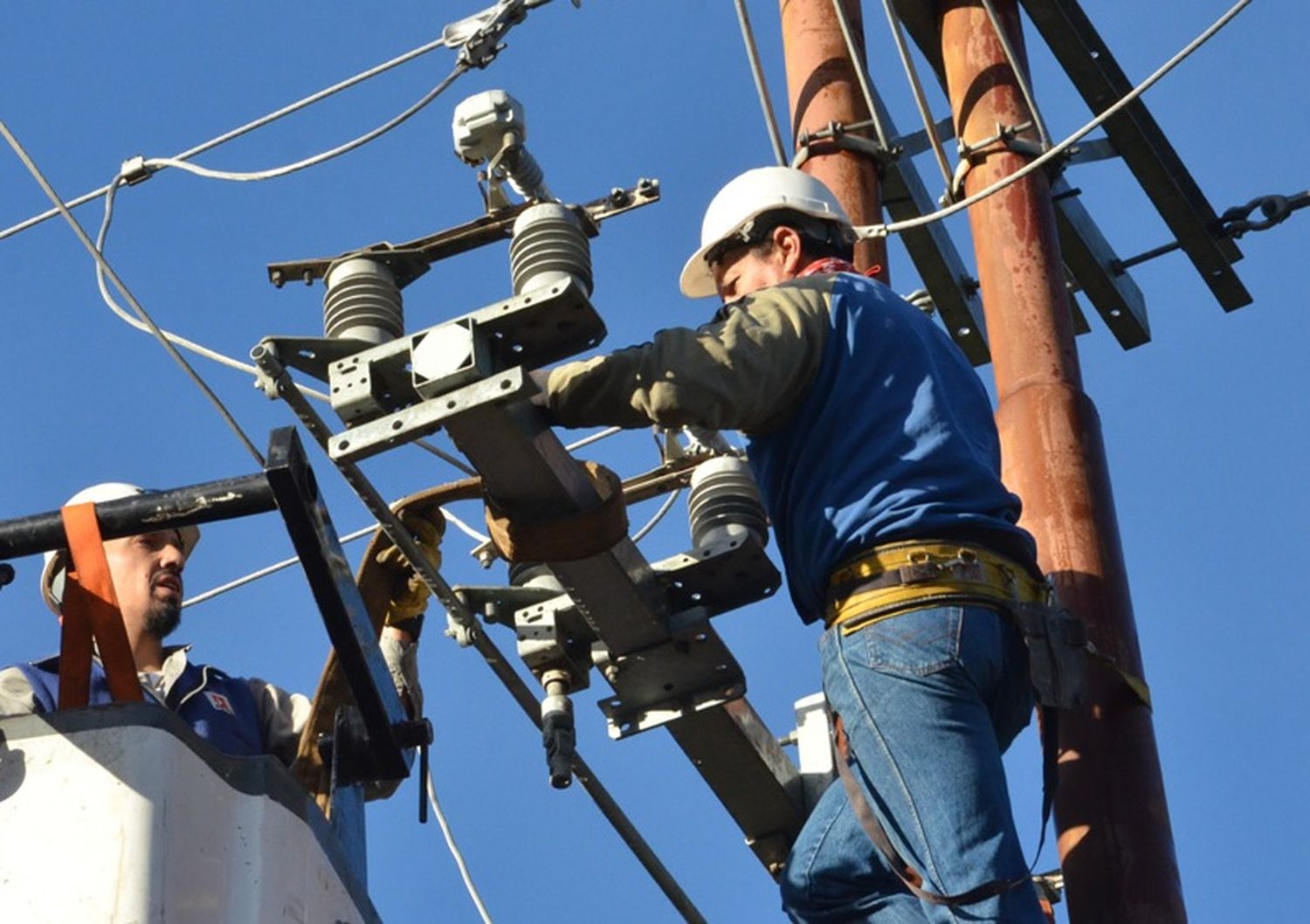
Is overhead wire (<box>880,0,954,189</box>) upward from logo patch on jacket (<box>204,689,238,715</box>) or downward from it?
upward

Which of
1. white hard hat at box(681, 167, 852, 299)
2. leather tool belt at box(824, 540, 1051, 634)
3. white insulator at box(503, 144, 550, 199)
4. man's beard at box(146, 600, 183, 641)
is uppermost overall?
white insulator at box(503, 144, 550, 199)

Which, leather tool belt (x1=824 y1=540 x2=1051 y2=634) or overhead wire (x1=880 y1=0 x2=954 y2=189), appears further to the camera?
overhead wire (x1=880 y1=0 x2=954 y2=189)

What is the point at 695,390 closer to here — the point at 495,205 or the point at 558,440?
the point at 558,440

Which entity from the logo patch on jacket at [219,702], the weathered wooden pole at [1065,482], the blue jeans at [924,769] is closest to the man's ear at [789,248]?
the blue jeans at [924,769]

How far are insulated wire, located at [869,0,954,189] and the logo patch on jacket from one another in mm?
2722

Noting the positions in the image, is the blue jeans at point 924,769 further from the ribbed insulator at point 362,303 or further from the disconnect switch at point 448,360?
the ribbed insulator at point 362,303

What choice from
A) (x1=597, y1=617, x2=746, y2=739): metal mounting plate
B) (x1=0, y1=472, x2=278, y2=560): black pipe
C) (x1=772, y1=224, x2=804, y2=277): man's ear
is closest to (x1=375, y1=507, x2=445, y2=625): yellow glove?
(x1=597, y1=617, x2=746, y2=739): metal mounting plate

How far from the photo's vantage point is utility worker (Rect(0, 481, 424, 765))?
18.7 ft

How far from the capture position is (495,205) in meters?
6.24

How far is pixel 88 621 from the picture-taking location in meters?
4.32

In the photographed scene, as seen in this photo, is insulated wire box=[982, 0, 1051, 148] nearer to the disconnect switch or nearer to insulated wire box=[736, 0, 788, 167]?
insulated wire box=[736, 0, 788, 167]

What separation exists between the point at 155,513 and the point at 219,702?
5.69ft

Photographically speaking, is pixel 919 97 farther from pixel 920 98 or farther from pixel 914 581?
pixel 914 581

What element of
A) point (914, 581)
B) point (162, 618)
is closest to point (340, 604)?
point (914, 581)
